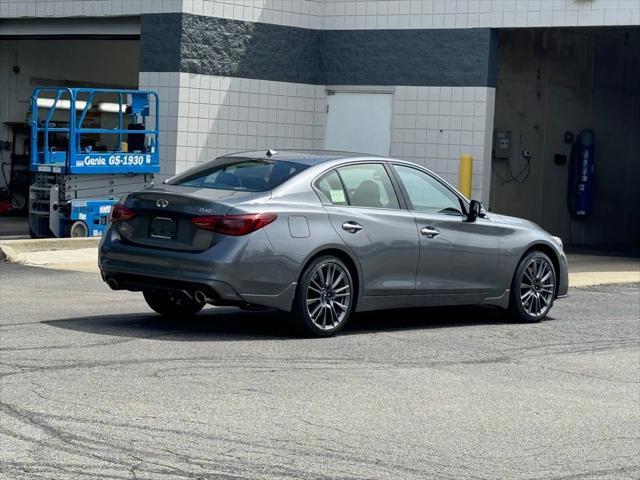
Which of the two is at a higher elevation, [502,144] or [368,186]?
[502,144]

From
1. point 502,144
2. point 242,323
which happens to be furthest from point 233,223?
point 502,144

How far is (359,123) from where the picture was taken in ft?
76.3

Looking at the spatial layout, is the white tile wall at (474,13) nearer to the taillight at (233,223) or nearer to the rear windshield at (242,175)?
the rear windshield at (242,175)

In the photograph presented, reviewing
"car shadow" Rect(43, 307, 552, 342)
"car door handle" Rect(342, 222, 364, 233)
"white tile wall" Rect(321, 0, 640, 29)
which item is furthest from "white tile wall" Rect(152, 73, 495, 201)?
"car door handle" Rect(342, 222, 364, 233)

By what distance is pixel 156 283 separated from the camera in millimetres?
10492

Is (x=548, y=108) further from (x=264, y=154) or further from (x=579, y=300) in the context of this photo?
(x=264, y=154)

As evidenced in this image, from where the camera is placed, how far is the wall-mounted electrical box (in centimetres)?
2323

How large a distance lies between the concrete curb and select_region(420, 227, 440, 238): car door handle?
254 inches

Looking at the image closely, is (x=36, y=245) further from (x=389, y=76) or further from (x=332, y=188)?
(x=389, y=76)

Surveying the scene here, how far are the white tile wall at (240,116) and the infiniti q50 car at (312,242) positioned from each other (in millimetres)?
10040

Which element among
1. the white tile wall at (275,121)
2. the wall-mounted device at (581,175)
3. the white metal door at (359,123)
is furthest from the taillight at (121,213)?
the wall-mounted device at (581,175)

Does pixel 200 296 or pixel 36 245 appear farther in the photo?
pixel 36 245

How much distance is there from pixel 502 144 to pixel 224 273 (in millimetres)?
13941

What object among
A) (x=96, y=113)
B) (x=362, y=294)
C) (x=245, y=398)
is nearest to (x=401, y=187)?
(x=362, y=294)
